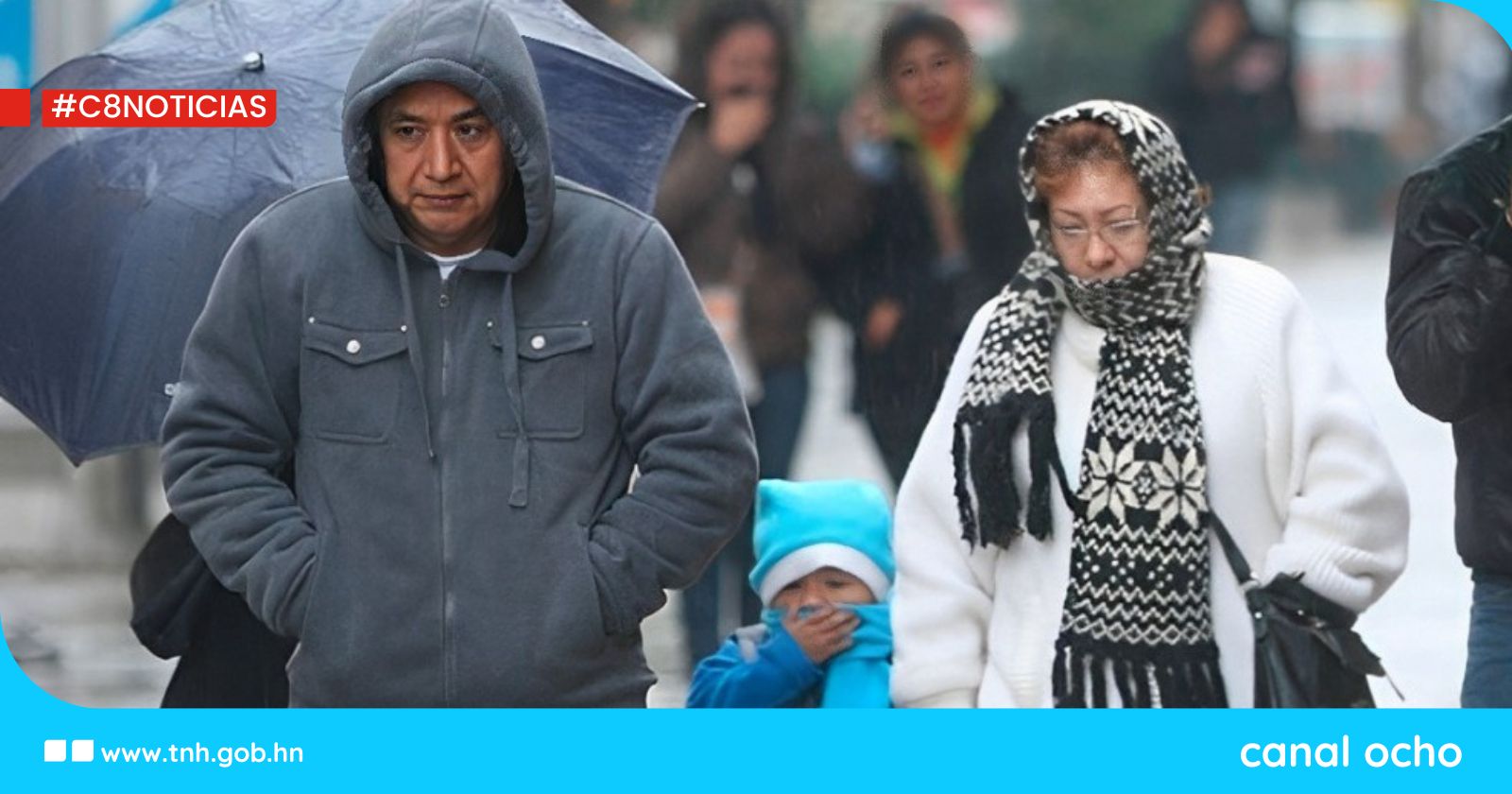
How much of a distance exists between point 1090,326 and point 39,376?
1322 millimetres

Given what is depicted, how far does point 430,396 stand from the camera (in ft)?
12.0

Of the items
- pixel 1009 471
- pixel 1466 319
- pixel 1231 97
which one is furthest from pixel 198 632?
pixel 1466 319

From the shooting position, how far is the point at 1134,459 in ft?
11.9

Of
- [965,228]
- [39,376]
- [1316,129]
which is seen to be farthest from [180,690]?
[1316,129]

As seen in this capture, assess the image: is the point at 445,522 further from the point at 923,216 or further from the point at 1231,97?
the point at 1231,97

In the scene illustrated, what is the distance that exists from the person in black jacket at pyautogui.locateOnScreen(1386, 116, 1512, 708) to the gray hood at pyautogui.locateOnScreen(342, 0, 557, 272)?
1.03 meters

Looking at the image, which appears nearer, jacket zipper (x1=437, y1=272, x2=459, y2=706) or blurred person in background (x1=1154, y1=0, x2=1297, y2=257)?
jacket zipper (x1=437, y1=272, x2=459, y2=706)

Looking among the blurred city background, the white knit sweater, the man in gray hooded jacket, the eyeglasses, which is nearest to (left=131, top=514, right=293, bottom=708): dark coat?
the blurred city background

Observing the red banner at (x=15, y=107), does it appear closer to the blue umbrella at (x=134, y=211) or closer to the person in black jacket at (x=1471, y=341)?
the blue umbrella at (x=134, y=211)

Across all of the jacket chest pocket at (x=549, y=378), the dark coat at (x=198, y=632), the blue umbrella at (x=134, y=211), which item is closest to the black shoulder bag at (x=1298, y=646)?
the jacket chest pocket at (x=549, y=378)

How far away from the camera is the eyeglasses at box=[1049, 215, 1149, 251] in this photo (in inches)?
144

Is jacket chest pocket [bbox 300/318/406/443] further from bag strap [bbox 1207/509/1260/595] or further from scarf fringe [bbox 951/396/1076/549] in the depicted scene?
bag strap [bbox 1207/509/1260/595]

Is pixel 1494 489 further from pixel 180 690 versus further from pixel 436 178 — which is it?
pixel 180 690
